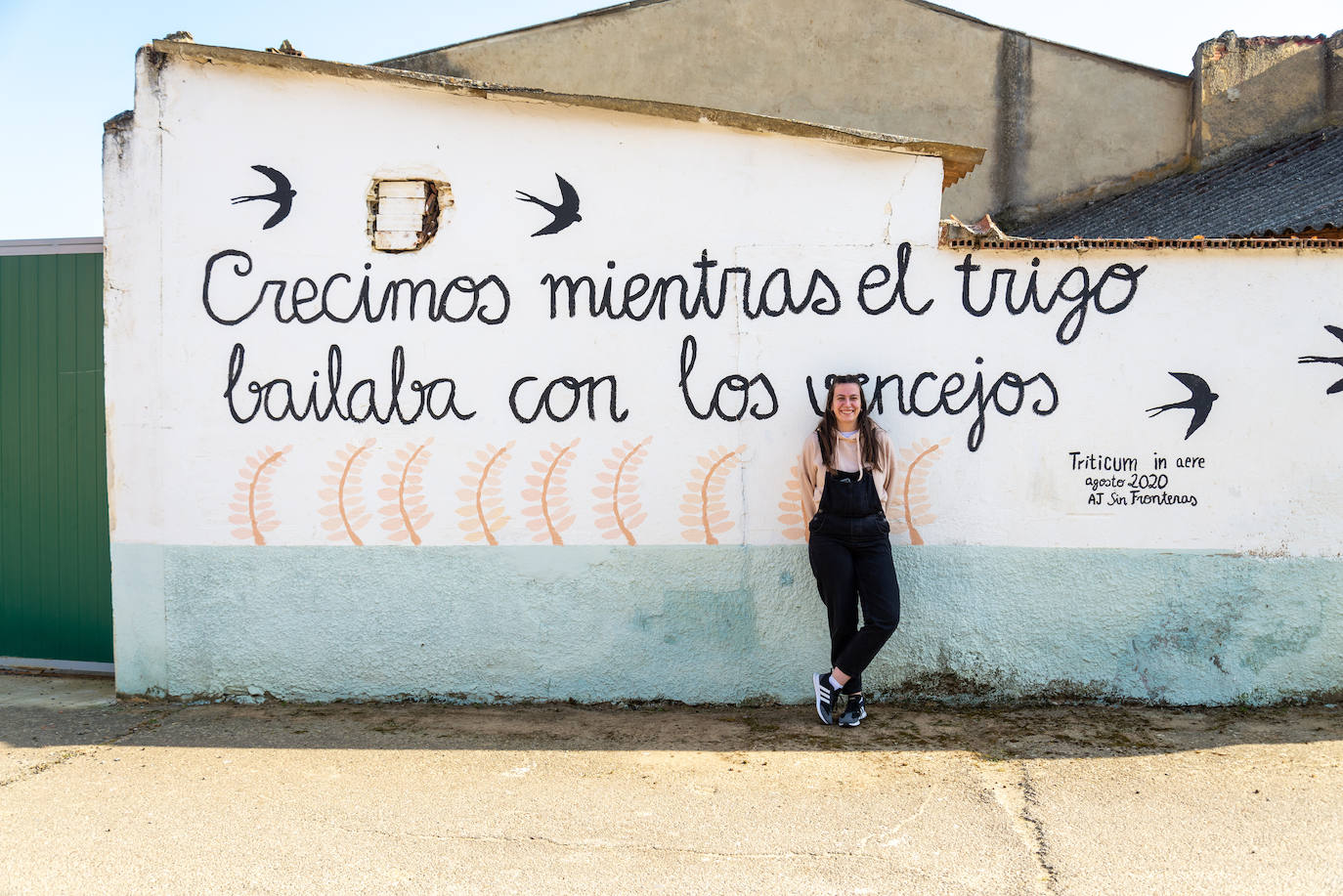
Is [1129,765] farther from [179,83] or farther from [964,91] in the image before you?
[964,91]

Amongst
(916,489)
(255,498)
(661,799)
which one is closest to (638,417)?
(916,489)

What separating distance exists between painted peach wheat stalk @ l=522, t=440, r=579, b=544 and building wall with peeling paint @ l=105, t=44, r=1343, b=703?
0.05 ft

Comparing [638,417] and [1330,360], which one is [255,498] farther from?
[1330,360]

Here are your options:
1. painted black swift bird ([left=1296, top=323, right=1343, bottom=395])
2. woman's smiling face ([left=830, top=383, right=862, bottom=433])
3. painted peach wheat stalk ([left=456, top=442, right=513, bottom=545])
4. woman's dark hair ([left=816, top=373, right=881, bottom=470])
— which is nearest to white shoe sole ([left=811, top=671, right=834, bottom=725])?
woman's dark hair ([left=816, top=373, right=881, bottom=470])

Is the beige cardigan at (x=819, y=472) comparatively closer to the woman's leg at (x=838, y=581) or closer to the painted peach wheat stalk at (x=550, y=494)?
the woman's leg at (x=838, y=581)

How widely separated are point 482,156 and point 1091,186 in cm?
1008

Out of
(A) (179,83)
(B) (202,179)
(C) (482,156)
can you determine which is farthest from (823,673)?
(A) (179,83)

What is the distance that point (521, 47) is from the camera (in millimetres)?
12289

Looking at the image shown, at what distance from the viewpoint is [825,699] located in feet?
15.5

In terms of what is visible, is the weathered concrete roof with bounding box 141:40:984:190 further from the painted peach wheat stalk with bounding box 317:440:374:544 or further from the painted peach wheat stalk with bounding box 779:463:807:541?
the painted peach wheat stalk with bounding box 317:440:374:544

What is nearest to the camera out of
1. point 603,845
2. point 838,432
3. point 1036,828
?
point 603,845

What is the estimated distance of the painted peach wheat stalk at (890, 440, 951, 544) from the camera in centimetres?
491

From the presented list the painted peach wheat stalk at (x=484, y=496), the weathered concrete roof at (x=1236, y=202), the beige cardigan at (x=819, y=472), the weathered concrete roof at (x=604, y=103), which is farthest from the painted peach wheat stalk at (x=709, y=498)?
the weathered concrete roof at (x=1236, y=202)

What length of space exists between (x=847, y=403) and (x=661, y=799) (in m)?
1.96
